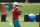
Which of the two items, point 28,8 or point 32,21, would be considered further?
point 28,8

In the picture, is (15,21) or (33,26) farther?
(33,26)

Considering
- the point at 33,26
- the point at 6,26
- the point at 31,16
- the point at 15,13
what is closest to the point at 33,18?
the point at 31,16

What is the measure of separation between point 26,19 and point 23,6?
1197cm

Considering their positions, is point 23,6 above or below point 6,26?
above

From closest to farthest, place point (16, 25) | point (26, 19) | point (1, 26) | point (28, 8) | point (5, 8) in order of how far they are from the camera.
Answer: point (16, 25) → point (1, 26) → point (26, 19) → point (5, 8) → point (28, 8)

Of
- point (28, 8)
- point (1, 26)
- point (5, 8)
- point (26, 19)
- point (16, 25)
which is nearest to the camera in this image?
point (16, 25)

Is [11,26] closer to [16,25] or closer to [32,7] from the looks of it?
[16,25]

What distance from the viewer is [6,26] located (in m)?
8.80

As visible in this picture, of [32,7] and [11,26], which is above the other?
[32,7]

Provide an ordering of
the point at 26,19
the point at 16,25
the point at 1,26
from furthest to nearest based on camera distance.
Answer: the point at 26,19, the point at 1,26, the point at 16,25

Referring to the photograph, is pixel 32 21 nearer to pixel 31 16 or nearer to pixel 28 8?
pixel 31 16

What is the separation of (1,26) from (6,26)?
0.31m

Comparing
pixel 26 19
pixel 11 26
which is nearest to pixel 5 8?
pixel 26 19

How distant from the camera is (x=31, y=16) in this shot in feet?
35.1
